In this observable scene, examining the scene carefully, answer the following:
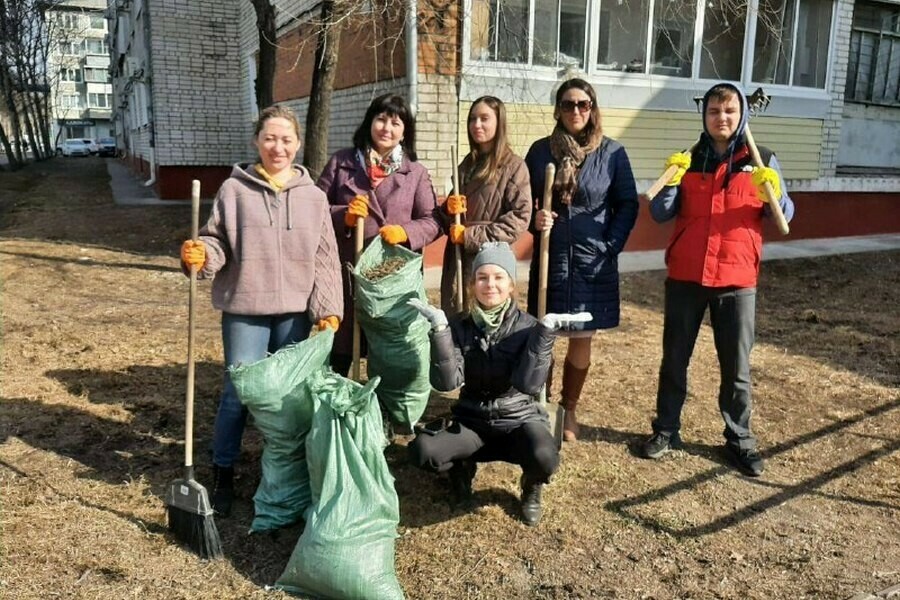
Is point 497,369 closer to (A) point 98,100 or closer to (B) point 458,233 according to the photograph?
(B) point 458,233

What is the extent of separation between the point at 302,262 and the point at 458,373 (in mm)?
798

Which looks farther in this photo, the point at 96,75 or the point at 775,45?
the point at 96,75

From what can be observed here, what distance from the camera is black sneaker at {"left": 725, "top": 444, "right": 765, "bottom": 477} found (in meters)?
3.71

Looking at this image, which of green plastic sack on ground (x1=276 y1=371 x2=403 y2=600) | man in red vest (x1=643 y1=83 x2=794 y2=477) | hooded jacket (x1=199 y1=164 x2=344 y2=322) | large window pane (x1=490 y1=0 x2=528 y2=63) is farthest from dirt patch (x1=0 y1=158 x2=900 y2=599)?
large window pane (x1=490 y1=0 x2=528 y2=63)

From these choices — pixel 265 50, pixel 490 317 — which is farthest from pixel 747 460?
pixel 265 50

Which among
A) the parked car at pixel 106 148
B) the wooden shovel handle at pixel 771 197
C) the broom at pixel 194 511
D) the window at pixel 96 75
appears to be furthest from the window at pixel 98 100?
the wooden shovel handle at pixel 771 197

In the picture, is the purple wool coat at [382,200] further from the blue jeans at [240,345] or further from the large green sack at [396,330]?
the blue jeans at [240,345]

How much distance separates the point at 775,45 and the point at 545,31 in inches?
148

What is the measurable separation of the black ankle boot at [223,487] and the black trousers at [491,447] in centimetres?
85

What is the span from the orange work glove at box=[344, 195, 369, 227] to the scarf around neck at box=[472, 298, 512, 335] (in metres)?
0.77

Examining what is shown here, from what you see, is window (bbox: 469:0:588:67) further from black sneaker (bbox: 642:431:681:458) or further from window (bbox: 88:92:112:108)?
window (bbox: 88:92:112:108)

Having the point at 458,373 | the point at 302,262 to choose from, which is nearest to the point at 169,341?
the point at 302,262

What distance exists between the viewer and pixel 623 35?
8969mm

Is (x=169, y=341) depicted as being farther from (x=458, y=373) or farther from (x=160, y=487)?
(x=458, y=373)
